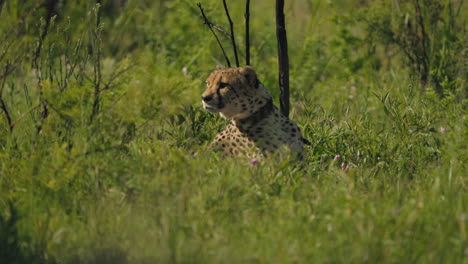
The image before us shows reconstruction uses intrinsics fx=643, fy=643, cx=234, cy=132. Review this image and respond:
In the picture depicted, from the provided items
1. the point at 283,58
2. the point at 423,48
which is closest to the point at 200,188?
the point at 283,58

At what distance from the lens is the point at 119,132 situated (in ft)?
11.2

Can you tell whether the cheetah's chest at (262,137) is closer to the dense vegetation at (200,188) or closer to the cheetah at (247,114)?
the cheetah at (247,114)

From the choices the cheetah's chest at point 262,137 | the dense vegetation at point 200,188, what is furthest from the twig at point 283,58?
the cheetah's chest at point 262,137

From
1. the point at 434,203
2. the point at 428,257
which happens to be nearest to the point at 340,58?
the point at 434,203

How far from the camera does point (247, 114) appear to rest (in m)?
4.15

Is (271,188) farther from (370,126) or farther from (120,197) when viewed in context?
(370,126)

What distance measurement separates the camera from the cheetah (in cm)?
403

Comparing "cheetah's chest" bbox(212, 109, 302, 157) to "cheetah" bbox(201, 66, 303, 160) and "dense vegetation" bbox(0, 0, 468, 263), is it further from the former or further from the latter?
"dense vegetation" bbox(0, 0, 468, 263)

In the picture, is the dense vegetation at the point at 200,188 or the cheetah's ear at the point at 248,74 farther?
the cheetah's ear at the point at 248,74

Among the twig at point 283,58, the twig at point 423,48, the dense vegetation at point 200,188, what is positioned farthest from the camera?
the twig at point 423,48

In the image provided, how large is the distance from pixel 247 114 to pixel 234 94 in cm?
18

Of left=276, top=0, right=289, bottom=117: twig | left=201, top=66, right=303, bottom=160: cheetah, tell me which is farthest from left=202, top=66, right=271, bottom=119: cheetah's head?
left=276, top=0, right=289, bottom=117: twig

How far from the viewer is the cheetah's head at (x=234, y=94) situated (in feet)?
13.1

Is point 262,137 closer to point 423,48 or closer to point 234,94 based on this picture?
point 234,94
